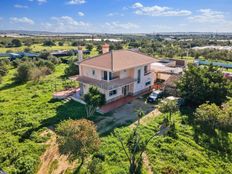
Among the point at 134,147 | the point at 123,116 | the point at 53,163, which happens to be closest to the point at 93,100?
the point at 123,116

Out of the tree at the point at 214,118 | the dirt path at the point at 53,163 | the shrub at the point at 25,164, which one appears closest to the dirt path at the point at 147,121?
the tree at the point at 214,118

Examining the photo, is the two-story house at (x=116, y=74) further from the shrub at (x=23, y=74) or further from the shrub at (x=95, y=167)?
the shrub at (x=23, y=74)

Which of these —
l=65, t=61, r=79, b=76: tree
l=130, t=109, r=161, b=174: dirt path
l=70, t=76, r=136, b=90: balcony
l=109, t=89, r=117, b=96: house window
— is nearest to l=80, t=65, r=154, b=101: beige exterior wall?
l=109, t=89, r=117, b=96: house window

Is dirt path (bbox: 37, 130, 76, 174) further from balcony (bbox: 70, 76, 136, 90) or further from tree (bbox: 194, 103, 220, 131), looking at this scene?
tree (bbox: 194, 103, 220, 131)

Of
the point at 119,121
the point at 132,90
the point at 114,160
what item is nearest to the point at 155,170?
the point at 114,160

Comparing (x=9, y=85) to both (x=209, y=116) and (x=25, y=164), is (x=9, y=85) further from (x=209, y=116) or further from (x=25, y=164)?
(x=209, y=116)

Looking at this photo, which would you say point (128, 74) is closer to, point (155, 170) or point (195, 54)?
Result: point (155, 170)
